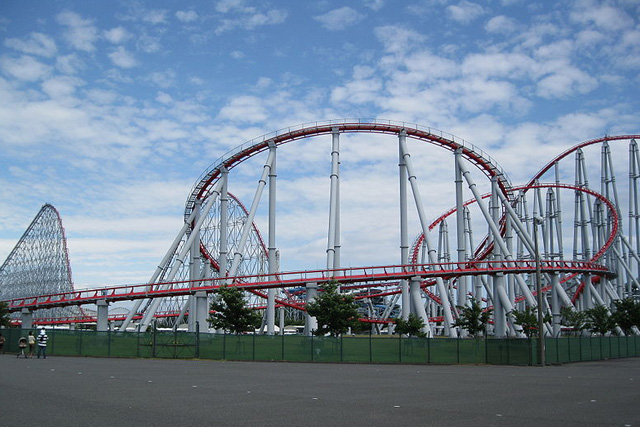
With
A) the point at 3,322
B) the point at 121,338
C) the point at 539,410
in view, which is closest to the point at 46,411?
the point at 539,410

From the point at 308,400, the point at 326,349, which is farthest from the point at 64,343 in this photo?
the point at 308,400

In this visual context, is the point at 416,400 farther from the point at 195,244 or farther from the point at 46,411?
the point at 195,244

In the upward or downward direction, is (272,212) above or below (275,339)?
above

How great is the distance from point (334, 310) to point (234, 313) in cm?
639

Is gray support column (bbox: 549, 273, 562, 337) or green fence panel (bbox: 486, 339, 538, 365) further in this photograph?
gray support column (bbox: 549, 273, 562, 337)

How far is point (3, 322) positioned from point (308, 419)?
43.1m

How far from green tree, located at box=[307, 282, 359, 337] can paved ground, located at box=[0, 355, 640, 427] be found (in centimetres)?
1521

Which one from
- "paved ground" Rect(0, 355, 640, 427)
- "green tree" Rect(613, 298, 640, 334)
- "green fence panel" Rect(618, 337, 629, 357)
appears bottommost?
"green fence panel" Rect(618, 337, 629, 357)

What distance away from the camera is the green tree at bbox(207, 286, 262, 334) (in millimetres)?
34812

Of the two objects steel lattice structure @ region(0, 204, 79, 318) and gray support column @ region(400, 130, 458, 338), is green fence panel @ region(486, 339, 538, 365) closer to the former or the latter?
gray support column @ region(400, 130, 458, 338)

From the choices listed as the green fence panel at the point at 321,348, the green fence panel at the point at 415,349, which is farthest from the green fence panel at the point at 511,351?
the green fence panel at the point at 415,349

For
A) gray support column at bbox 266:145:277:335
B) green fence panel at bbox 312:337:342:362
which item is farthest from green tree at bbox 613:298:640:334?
green fence panel at bbox 312:337:342:362

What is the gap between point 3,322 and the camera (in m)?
44.7

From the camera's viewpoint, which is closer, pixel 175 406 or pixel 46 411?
pixel 46 411
